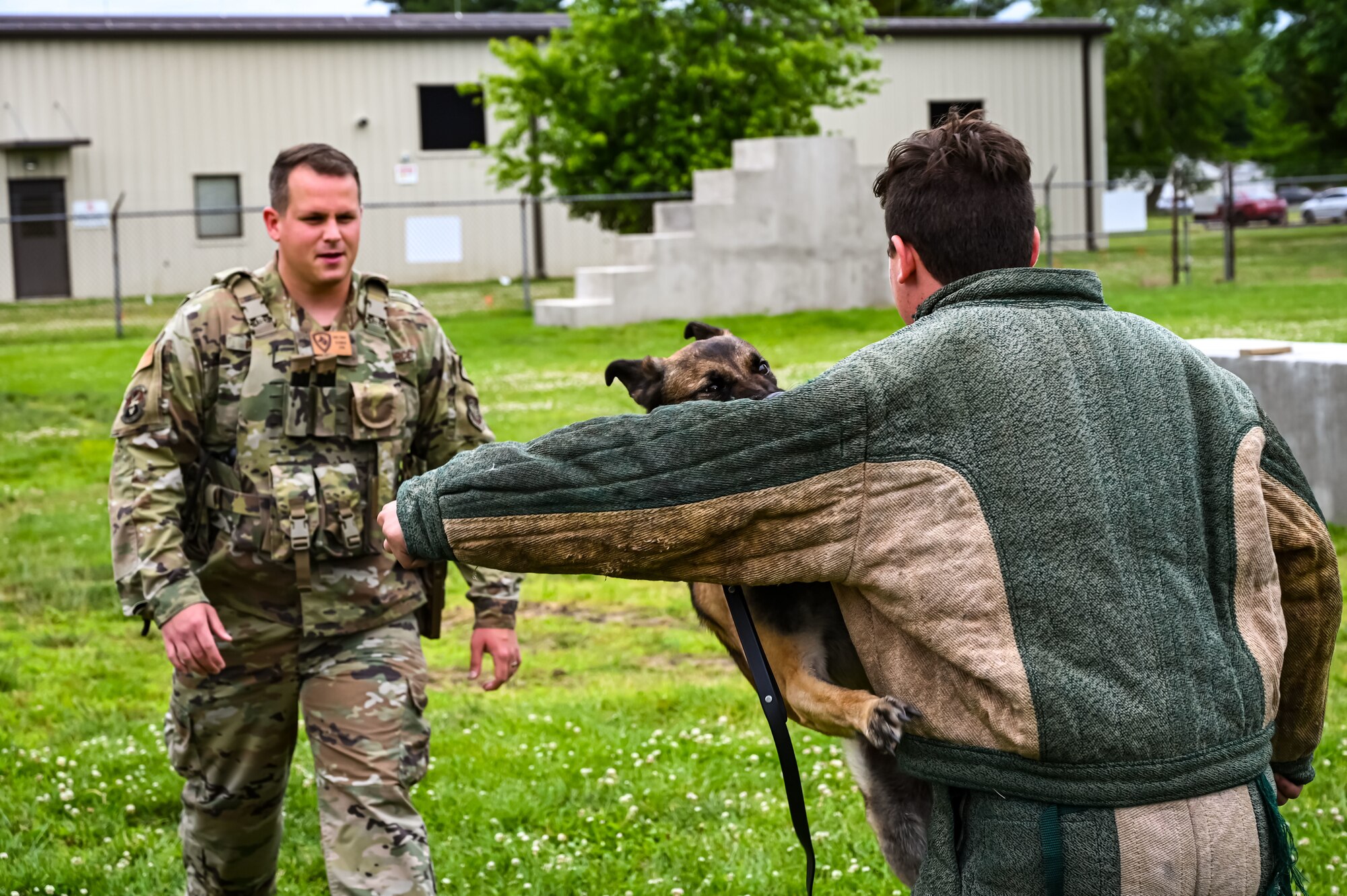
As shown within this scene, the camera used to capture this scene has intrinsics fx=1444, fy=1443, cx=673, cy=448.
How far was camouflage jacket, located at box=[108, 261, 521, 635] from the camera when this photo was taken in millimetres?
4449

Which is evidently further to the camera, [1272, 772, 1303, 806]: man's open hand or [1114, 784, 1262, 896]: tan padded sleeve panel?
[1272, 772, 1303, 806]: man's open hand

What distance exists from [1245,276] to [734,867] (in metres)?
24.8

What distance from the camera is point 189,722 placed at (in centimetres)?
453

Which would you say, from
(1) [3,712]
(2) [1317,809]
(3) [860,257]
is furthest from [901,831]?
(3) [860,257]

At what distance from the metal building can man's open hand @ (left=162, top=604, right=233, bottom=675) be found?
30457 millimetres

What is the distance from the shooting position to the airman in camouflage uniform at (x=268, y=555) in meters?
4.39

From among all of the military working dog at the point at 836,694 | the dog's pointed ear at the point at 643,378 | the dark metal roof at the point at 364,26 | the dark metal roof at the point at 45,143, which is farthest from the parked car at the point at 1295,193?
the military working dog at the point at 836,694

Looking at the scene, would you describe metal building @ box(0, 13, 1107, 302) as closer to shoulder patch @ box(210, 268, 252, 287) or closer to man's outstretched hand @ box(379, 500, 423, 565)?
shoulder patch @ box(210, 268, 252, 287)

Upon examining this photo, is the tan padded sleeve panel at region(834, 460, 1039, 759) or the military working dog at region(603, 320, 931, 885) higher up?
the tan padded sleeve panel at region(834, 460, 1039, 759)

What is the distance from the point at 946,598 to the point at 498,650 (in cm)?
267

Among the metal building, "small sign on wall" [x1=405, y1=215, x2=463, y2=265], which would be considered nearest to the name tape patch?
the metal building

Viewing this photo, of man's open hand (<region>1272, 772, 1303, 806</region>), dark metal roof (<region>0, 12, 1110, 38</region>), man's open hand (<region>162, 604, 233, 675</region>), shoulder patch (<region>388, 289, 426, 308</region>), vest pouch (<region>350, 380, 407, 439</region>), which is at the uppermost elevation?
dark metal roof (<region>0, 12, 1110, 38</region>)

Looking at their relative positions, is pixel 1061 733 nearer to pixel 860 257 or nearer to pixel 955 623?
pixel 955 623

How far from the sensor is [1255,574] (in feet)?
8.48
